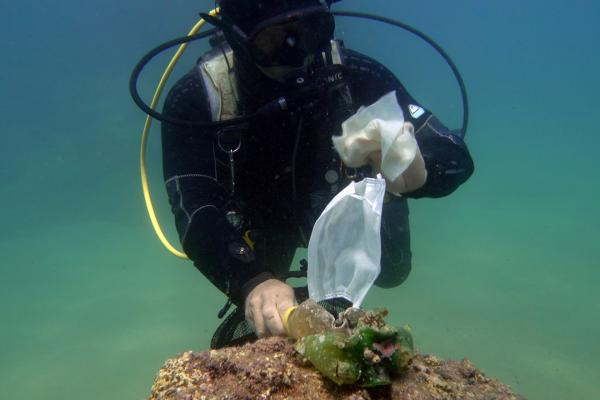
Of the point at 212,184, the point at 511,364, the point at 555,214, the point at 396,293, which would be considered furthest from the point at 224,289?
the point at 555,214

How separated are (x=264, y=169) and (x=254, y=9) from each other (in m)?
1.11

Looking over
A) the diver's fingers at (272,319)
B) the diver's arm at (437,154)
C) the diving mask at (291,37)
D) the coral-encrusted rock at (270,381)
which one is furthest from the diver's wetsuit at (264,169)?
the coral-encrusted rock at (270,381)

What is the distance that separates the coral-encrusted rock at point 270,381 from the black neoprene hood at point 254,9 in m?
2.10

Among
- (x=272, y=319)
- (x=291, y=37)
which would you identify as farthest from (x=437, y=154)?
(x=272, y=319)

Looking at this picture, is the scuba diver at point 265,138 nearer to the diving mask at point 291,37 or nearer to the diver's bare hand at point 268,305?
the diving mask at point 291,37

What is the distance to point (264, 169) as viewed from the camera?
3.26 m

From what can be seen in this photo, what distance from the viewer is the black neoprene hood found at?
9.05 ft

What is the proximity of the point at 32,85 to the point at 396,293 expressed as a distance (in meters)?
50.2

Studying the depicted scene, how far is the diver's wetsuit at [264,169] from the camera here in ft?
8.15

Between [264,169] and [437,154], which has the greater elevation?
[264,169]

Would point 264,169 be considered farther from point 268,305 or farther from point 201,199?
point 268,305

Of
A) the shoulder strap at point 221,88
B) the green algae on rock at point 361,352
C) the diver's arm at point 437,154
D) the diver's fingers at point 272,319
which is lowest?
the green algae on rock at point 361,352

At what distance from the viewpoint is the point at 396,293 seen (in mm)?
10906

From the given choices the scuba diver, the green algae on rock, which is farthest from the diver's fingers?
the scuba diver
